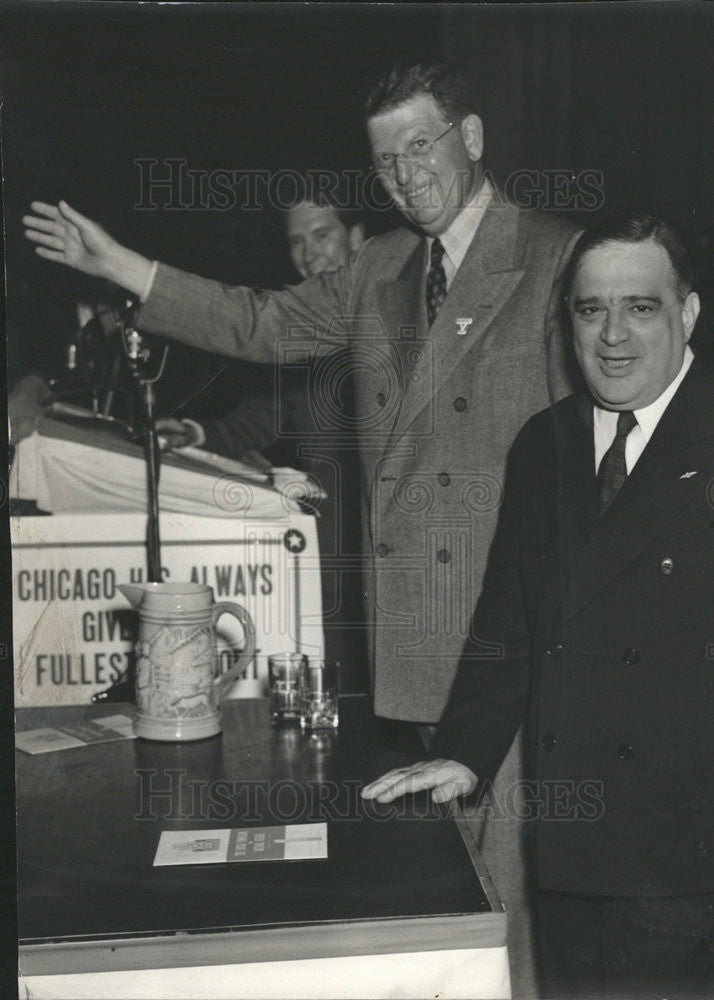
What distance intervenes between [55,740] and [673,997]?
0.73 metres

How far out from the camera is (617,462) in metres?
1.22

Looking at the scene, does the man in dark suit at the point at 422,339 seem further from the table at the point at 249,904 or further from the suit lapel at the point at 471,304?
the table at the point at 249,904

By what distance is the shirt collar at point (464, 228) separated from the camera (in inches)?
48.5

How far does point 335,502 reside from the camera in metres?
1.30

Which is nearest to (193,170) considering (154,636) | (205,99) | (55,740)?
(205,99)

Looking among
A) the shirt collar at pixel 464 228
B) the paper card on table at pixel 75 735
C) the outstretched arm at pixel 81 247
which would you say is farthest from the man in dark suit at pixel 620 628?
the outstretched arm at pixel 81 247

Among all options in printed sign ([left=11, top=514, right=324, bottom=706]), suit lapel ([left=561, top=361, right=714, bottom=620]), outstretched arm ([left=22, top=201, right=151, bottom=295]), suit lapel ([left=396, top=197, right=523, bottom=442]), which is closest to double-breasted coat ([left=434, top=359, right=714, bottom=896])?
suit lapel ([left=561, top=361, right=714, bottom=620])

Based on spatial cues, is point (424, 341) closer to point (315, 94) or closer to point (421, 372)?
point (421, 372)

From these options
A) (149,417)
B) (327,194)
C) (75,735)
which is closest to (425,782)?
(75,735)

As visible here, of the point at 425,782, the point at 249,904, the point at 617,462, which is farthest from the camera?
the point at 617,462

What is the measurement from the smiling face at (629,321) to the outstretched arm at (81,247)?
50 centimetres

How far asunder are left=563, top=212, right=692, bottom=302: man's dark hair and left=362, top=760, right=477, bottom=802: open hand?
1.87 ft

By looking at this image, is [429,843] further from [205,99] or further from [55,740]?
[205,99]

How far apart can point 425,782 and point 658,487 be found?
406mm
